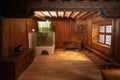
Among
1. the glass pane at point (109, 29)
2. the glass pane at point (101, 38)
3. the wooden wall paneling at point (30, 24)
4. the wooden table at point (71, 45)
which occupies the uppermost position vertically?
the wooden wall paneling at point (30, 24)

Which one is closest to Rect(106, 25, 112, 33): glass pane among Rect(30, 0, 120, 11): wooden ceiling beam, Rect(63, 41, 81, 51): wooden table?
Rect(30, 0, 120, 11): wooden ceiling beam

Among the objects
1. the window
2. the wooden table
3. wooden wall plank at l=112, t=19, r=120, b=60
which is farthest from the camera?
the wooden table

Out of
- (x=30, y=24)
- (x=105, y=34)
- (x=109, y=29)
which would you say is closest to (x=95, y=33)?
(x=105, y=34)

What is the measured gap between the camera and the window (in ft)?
25.0

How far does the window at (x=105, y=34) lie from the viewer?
300 inches

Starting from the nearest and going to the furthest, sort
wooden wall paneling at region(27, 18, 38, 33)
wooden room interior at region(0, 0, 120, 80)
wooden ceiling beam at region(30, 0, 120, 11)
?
wooden room interior at region(0, 0, 120, 80)
wooden ceiling beam at region(30, 0, 120, 11)
wooden wall paneling at region(27, 18, 38, 33)

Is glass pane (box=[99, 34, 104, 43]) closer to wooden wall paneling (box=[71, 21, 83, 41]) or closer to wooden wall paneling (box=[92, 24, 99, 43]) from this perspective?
wooden wall paneling (box=[92, 24, 99, 43])

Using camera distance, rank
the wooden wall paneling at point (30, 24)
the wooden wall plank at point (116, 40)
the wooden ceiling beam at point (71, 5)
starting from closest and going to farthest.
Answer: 1. the wooden ceiling beam at point (71, 5)
2. the wooden wall plank at point (116, 40)
3. the wooden wall paneling at point (30, 24)

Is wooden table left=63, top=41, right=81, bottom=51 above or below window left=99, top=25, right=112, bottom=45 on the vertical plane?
below

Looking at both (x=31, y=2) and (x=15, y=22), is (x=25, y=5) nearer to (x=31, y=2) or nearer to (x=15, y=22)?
(x=31, y=2)

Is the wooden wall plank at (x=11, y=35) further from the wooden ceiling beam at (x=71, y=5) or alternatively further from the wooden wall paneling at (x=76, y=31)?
the wooden wall paneling at (x=76, y=31)

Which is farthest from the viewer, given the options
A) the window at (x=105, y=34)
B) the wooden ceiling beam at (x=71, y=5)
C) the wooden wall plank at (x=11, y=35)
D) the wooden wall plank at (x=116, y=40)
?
the window at (x=105, y=34)

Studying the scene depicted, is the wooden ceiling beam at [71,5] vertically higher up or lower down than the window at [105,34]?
higher up

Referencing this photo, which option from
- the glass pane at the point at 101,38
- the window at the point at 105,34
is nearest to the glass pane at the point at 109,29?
the window at the point at 105,34
